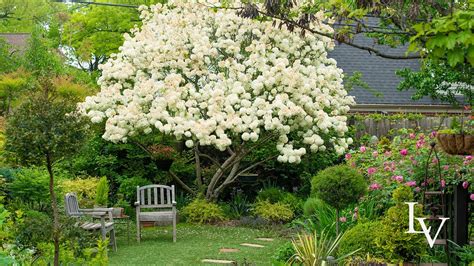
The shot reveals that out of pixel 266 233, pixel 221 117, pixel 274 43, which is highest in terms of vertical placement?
pixel 274 43

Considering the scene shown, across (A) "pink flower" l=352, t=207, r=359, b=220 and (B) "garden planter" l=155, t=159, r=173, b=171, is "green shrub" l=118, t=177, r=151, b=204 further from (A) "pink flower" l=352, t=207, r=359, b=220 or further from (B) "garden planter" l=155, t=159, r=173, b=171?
(A) "pink flower" l=352, t=207, r=359, b=220

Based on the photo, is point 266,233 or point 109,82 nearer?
point 266,233

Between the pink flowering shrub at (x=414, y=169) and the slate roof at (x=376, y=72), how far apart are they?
27.4 ft

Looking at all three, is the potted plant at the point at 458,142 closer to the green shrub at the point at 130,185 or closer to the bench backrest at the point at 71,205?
the bench backrest at the point at 71,205

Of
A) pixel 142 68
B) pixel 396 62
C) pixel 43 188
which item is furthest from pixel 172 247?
pixel 396 62

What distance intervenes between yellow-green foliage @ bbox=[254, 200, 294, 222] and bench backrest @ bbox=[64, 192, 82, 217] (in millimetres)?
3802

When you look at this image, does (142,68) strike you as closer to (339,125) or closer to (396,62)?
(339,125)

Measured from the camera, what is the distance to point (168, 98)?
1334 cm

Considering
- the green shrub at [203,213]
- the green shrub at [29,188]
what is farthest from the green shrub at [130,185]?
the green shrub at [29,188]

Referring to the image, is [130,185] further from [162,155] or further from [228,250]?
[228,250]

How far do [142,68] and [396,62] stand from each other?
10.3 meters

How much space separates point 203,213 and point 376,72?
944 centimetres

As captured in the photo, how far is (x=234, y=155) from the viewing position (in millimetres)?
14617

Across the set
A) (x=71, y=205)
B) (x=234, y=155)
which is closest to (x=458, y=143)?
(x=71, y=205)
